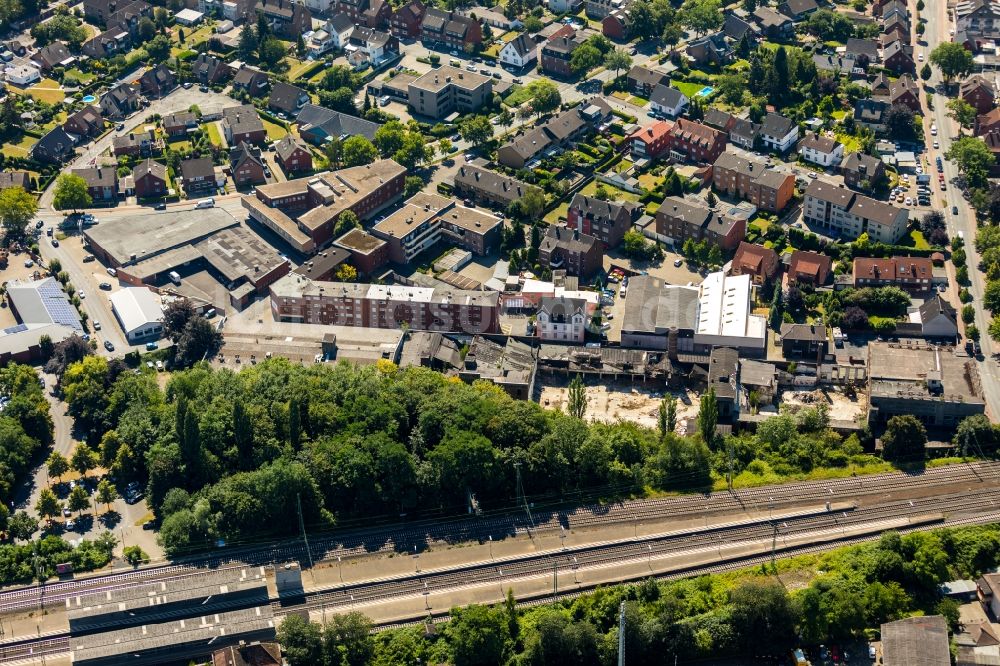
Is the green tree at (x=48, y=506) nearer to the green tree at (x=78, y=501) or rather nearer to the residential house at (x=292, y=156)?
the green tree at (x=78, y=501)

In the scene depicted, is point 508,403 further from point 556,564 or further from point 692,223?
point 692,223

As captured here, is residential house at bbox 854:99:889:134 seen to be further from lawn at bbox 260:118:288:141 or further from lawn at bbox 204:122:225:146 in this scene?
lawn at bbox 204:122:225:146

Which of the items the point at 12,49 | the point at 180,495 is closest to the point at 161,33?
the point at 12,49

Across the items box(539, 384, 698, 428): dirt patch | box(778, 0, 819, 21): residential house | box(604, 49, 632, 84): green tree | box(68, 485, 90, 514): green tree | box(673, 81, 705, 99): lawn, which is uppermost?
box(778, 0, 819, 21): residential house

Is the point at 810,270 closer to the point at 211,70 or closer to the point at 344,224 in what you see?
the point at 344,224

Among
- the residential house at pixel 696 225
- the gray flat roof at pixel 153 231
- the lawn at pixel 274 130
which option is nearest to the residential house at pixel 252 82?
the lawn at pixel 274 130

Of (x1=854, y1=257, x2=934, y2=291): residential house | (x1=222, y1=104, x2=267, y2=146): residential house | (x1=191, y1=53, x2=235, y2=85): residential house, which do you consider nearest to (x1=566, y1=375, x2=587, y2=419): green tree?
(x1=854, y1=257, x2=934, y2=291): residential house
